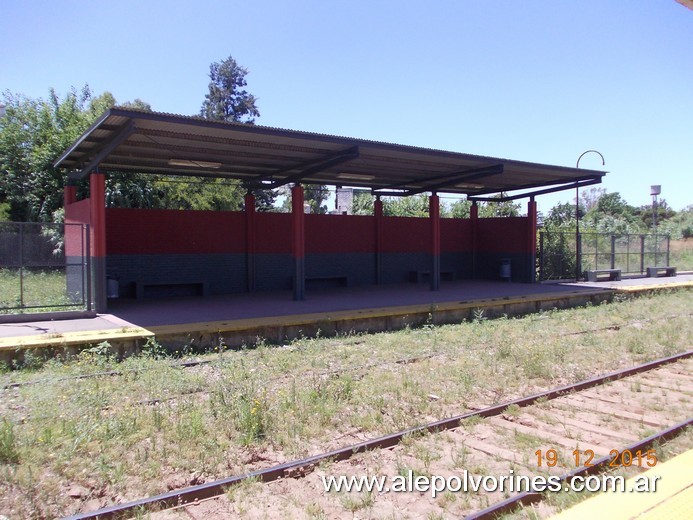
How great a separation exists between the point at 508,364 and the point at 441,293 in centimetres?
901

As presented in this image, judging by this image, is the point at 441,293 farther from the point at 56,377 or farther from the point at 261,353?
the point at 56,377

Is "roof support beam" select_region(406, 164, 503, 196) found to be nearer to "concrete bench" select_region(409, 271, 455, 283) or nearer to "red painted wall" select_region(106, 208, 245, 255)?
"concrete bench" select_region(409, 271, 455, 283)

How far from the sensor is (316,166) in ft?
49.5

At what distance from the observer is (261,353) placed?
9.82 m

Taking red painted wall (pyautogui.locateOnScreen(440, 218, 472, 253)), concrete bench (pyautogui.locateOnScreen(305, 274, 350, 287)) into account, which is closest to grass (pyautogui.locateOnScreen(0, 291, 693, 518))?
concrete bench (pyautogui.locateOnScreen(305, 274, 350, 287))

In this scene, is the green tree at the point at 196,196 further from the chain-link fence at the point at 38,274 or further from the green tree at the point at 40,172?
the chain-link fence at the point at 38,274

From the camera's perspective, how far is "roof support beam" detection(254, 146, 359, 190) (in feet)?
44.8

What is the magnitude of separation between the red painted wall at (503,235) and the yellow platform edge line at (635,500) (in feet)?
61.7

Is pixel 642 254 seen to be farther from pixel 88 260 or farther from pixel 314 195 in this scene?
pixel 314 195

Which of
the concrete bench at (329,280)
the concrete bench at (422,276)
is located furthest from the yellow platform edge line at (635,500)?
the concrete bench at (422,276)

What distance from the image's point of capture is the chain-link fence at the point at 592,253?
78.1 feet

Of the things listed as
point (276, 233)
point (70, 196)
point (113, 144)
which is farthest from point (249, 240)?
point (113, 144)

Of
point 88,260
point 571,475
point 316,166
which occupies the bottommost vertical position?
point 571,475

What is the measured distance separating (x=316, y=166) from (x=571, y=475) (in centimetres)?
1180
